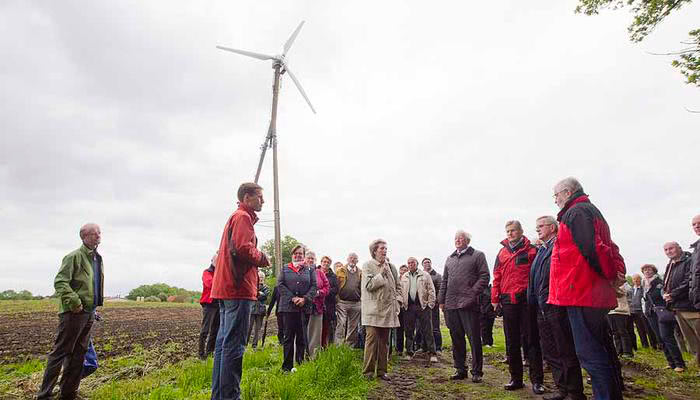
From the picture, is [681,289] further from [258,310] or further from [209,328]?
[258,310]

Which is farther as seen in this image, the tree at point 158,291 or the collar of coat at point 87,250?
the tree at point 158,291

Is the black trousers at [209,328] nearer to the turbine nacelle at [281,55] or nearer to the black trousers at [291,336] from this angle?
the black trousers at [291,336]

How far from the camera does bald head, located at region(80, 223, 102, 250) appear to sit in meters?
5.00

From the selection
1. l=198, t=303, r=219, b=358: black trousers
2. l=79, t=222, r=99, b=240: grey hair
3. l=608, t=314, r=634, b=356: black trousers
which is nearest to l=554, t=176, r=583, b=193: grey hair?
l=79, t=222, r=99, b=240: grey hair

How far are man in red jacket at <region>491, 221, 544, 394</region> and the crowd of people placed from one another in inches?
0.6

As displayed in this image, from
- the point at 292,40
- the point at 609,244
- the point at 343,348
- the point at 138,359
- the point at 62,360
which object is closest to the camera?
the point at 609,244

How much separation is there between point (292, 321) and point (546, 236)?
152 inches

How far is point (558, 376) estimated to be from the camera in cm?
470

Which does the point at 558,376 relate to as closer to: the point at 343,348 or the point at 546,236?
the point at 546,236

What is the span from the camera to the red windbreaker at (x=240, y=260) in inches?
146

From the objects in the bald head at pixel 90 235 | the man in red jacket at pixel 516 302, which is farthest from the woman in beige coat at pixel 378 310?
the bald head at pixel 90 235

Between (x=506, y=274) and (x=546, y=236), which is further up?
(x=546, y=236)

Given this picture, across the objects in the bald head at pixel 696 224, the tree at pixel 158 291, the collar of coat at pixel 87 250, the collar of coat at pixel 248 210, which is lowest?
the collar of coat at pixel 87 250

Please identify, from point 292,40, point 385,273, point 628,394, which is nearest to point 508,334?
point 628,394
